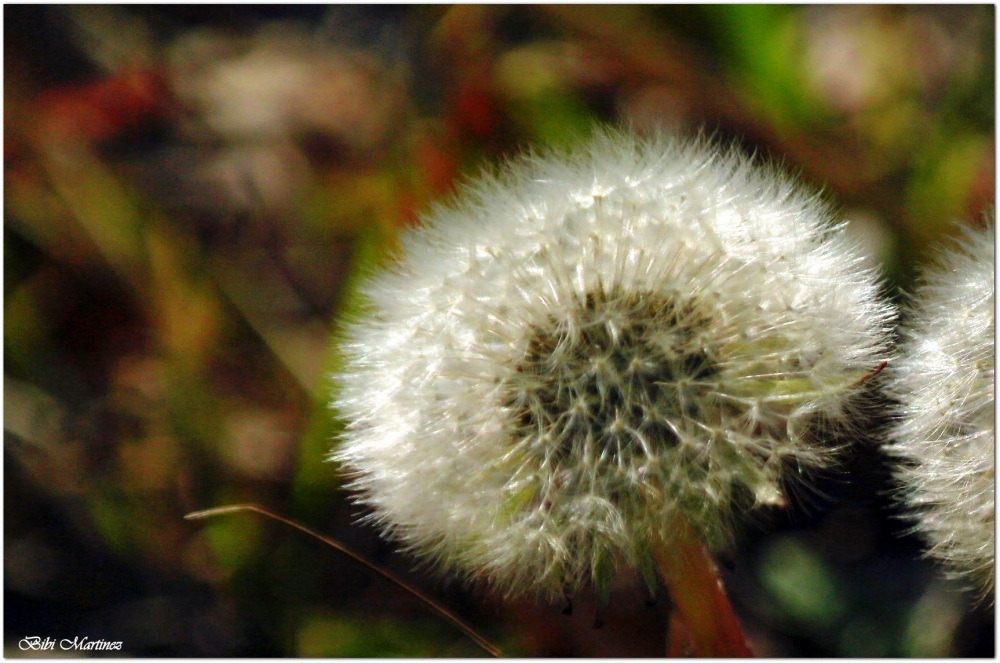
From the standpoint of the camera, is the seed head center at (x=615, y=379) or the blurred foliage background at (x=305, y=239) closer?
the seed head center at (x=615, y=379)

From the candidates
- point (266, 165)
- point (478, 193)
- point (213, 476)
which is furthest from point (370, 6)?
point (213, 476)

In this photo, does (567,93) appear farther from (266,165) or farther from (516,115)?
(266,165)

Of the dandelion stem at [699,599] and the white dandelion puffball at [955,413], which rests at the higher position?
the white dandelion puffball at [955,413]

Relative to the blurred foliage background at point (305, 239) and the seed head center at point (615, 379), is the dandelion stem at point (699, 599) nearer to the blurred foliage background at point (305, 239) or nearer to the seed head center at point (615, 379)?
the seed head center at point (615, 379)
